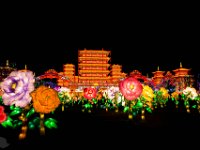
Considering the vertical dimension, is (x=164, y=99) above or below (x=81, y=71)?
below

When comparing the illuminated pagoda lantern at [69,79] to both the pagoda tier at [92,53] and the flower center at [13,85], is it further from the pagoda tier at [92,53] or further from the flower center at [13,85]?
the flower center at [13,85]

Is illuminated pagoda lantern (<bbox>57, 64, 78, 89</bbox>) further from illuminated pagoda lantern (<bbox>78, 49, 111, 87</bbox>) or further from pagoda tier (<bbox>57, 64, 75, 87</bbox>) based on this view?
A: illuminated pagoda lantern (<bbox>78, 49, 111, 87</bbox>)

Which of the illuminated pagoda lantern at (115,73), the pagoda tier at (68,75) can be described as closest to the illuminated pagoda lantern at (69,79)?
the pagoda tier at (68,75)

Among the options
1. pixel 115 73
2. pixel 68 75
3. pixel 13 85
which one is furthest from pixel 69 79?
pixel 13 85

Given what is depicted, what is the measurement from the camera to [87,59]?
60.3 m

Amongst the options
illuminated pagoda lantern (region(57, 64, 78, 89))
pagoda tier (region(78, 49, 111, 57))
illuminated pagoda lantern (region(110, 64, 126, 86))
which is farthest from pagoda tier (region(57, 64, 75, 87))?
illuminated pagoda lantern (region(110, 64, 126, 86))

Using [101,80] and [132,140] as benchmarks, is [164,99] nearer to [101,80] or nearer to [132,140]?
[132,140]

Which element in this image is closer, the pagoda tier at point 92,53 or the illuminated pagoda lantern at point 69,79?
the illuminated pagoda lantern at point 69,79

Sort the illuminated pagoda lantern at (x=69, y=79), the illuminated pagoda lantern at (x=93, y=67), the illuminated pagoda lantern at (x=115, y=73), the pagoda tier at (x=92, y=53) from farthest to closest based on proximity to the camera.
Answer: the illuminated pagoda lantern at (x=115, y=73) → the pagoda tier at (x=92, y=53) → the illuminated pagoda lantern at (x=93, y=67) → the illuminated pagoda lantern at (x=69, y=79)

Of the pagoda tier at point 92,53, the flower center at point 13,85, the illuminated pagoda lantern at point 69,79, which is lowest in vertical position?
the flower center at point 13,85

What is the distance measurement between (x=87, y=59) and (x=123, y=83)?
52.3 m

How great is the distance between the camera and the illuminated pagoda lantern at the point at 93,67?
59.6m

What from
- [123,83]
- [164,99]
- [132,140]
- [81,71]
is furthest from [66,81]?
[132,140]

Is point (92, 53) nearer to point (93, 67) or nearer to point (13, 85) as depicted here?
point (93, 67)
